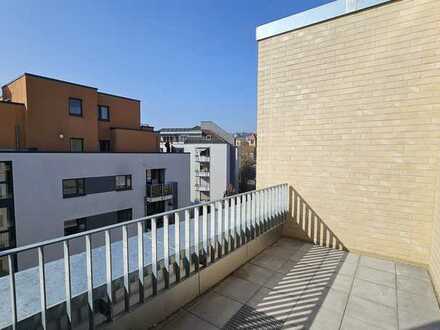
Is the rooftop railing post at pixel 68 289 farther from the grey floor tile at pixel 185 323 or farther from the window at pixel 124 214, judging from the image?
the window at pixel 124 214

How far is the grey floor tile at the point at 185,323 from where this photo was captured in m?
2.08

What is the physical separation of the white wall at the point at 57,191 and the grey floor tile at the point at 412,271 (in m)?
11.6

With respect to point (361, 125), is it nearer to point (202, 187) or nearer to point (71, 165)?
point (71, 165)

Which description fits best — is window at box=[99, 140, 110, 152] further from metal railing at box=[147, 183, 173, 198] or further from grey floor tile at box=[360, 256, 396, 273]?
grey floor tile at box=[360, 256, 396, 273]

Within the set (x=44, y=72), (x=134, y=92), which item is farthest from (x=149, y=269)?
(x=134, y=92)

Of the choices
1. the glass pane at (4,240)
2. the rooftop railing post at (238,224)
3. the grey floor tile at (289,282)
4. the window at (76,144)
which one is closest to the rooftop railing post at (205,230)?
the rooftop railing post at (238,224)

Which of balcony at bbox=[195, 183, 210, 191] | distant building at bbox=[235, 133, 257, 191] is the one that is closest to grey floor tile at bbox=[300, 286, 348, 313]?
balcony at bbox=[195, 183, 210, 191]

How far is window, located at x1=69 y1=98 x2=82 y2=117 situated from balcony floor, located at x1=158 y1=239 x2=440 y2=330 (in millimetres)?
13508

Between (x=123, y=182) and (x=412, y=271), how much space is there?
12.6 meters

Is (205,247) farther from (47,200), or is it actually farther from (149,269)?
(47,200)

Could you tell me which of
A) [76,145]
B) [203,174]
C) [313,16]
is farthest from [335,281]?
[203,174]

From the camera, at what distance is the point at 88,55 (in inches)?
324

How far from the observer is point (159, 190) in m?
14.6

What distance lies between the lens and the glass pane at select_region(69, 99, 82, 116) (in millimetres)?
12773
